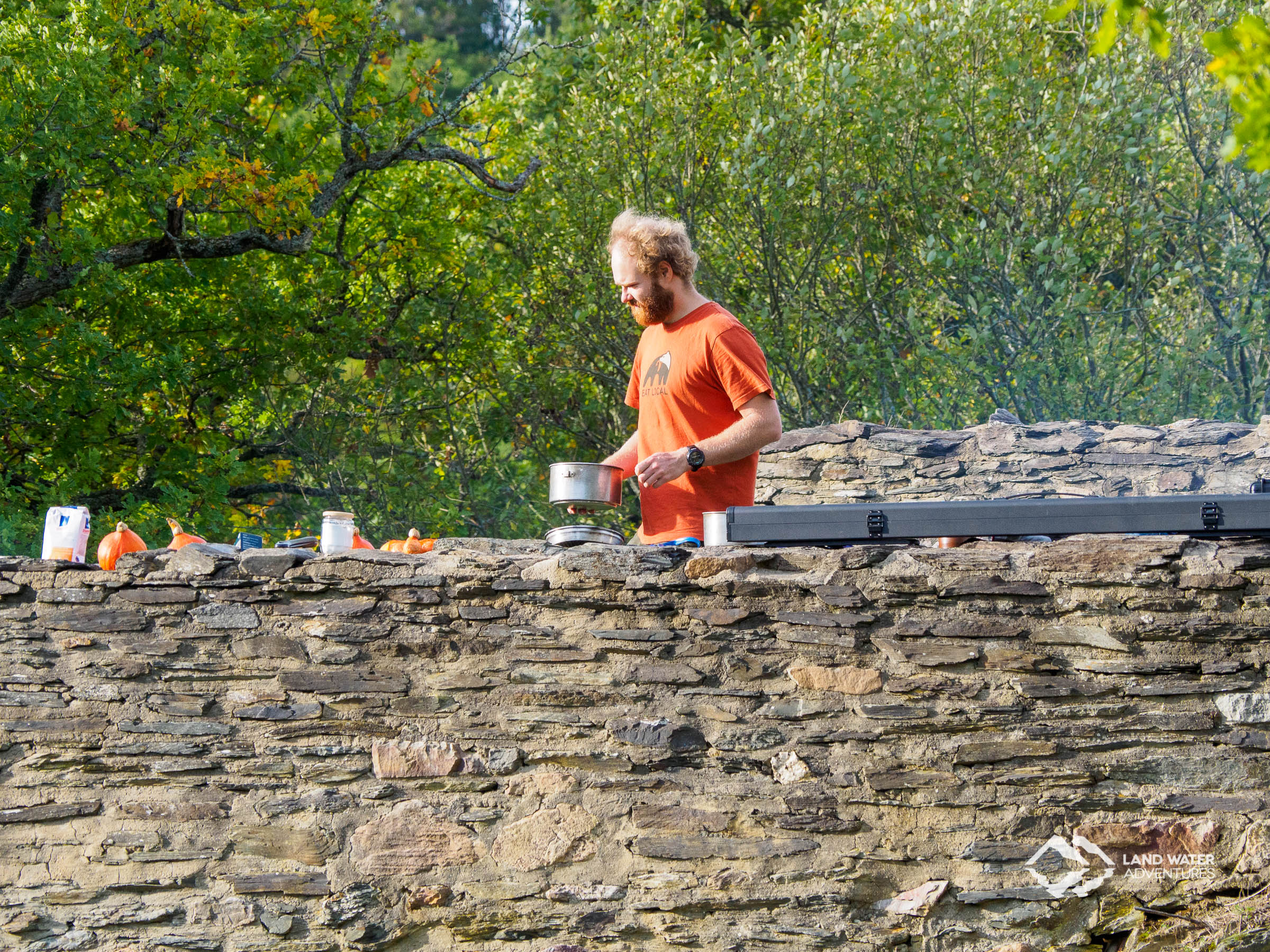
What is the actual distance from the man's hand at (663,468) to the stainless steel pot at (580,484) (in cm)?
10

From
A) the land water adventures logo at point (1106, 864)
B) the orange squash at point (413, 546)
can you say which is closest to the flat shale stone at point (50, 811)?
the orange squash at point (413, 546)

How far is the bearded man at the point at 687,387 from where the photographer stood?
3.11 metres

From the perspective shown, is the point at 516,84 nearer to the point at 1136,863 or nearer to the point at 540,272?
the point at 540,272

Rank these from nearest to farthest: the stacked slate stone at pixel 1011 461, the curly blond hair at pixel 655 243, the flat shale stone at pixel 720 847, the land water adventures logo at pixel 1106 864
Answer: the land water adventures logo at pixel 1106 864 → the flat shale stone at pixel 720 847 → the curly blond hair at pixel 655 243 → the stacked slate stone at pixel 1011 461

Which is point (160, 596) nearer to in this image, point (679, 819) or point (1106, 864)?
point (679, 819)

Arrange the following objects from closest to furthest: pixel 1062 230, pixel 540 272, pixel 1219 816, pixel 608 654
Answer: pixel 1219 816
pixel 608 654
pixel 1062 230
pixel 540 272

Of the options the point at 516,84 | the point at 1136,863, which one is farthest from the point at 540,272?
the point at 1136,863

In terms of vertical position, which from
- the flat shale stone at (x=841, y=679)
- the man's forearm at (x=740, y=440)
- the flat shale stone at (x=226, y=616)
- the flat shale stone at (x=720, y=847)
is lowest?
the flat shale stone at (x=720, y=847)

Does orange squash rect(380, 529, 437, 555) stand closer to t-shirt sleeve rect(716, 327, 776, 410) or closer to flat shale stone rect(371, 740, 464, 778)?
flat shale stone rect(371, 740, 464, 778)

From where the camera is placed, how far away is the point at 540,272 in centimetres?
920

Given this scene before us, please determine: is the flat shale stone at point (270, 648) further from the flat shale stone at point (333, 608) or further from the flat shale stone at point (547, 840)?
the flat shale stone at point (547, 840)

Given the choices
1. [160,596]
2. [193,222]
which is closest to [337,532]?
[160,596]

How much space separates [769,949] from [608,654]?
0.76 metres

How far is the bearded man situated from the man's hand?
0.03m
